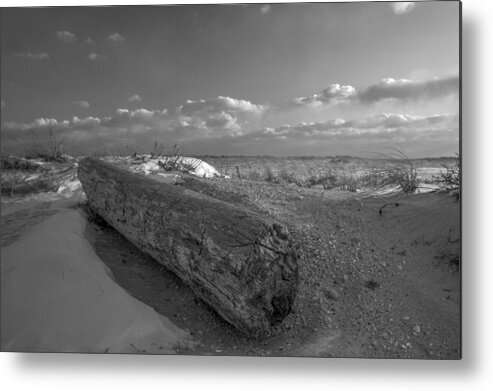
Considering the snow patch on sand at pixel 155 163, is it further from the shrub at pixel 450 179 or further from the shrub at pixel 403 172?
the shrub at pixel 450 179

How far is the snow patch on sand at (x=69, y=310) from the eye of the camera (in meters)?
2.30

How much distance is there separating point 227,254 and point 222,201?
2.36 feet

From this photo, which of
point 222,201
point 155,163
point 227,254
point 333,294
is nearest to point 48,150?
point 155,163

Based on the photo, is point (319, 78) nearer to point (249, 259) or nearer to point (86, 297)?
point (249, 259)

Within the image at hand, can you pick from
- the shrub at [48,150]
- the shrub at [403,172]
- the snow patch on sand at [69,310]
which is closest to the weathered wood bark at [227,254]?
the snow patch on sand at [69,310]

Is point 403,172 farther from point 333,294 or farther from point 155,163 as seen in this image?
point 155,163

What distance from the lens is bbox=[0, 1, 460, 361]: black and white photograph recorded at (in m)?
2.31

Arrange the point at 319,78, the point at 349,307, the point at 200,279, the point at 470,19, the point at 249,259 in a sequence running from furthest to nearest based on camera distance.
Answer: the point at 319,78 < the point at 470,19 < the point at 349,307 < the point at 200,279 < the point at 249,259

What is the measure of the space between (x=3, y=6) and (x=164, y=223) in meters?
2.13

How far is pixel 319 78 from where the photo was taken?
2.77 metres

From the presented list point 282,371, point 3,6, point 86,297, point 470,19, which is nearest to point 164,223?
point 86,297

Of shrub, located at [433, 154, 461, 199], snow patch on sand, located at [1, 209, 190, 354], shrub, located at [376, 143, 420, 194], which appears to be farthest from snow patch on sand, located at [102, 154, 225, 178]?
shrub, located at [433, 154, 461, 199]

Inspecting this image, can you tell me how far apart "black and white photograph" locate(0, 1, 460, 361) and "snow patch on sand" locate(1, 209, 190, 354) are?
0.01 m

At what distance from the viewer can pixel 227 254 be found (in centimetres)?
202
